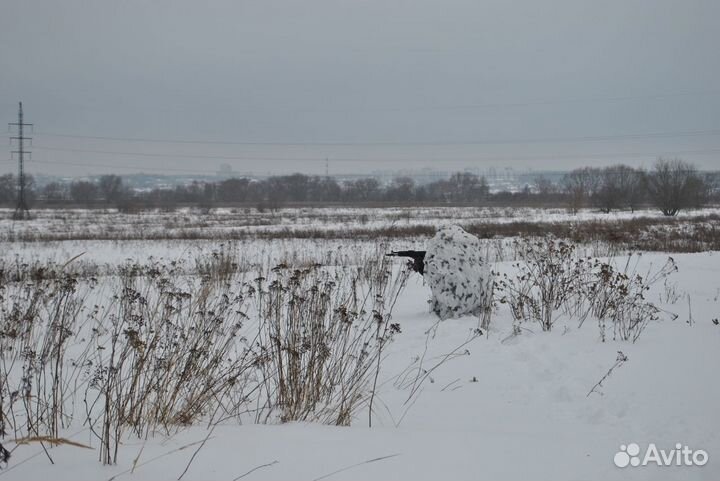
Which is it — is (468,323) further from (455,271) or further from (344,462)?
(344,462)

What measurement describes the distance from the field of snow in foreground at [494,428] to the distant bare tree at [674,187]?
41.1 metres

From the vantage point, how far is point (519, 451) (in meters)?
3.18

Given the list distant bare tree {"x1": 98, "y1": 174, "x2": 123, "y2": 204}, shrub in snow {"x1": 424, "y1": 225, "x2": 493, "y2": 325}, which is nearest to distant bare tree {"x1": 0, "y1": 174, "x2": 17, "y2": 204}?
distant bare tree {"x1": 98, "y1": 174, "x2": 123, "y2": 204}

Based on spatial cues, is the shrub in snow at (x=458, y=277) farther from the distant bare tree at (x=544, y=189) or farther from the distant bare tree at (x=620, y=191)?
the distant bare tree at (x=544, y=189)

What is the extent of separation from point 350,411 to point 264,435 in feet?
2.65

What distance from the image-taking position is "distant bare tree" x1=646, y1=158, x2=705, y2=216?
135 feet

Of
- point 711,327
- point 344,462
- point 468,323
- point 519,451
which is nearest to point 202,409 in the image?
point 344,462

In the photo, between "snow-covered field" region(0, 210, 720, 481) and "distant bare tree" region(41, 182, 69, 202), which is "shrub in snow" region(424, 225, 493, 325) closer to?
"snow-covered field" region(0, 210, 720, 481)

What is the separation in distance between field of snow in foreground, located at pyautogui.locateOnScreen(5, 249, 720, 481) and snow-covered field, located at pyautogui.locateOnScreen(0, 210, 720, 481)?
0.01 m

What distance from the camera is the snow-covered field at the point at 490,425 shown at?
2809mm

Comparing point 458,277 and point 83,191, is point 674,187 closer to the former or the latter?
point 458,277

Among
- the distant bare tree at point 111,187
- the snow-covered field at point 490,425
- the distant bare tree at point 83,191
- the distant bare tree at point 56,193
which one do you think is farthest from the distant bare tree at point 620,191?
the distant bare tree at point 56,193

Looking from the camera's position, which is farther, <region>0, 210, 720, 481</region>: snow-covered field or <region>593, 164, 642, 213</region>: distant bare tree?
<region>593, 164, 642, 213</region>: distant bare tree

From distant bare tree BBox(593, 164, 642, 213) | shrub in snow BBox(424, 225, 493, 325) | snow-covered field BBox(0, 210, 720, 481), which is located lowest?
snow-covered field BBox(0, 210, 720, 481)
